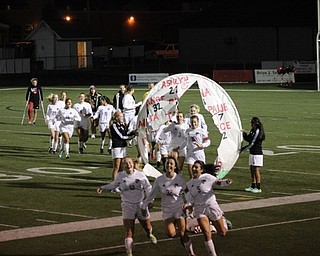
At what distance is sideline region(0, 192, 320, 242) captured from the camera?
18797 mm

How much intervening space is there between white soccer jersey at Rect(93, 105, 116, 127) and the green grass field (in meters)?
1.04

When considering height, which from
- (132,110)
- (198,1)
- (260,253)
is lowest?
(260,253)

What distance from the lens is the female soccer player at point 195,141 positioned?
75.9ft

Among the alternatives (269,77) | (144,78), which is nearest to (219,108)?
(269,77)

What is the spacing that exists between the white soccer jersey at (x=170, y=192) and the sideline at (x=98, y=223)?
296 cm

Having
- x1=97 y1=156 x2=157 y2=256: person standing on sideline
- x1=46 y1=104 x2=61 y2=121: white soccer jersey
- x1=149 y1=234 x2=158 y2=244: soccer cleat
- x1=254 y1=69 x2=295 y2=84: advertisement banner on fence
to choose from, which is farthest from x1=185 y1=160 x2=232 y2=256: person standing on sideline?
x1=254 y1=69 x2=295 y2=84: advertisement banner on fence

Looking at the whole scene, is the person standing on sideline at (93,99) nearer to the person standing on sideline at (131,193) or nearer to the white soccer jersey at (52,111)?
the white soccer jersey at (52,111)

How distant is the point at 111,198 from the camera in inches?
915

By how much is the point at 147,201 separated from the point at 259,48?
77.3 meters

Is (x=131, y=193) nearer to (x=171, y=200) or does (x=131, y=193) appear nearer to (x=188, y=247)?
(x=171, y=200)

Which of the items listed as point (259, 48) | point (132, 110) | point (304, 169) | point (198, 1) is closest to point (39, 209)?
point (304, 169)

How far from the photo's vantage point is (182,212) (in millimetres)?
16484

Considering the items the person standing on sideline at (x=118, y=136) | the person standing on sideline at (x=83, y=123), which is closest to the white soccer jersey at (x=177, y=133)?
the person standing on sideline at (x=118, y=136)

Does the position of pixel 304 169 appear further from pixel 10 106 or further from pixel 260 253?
pixel 10 106
